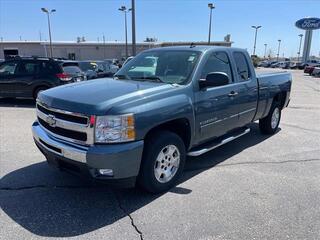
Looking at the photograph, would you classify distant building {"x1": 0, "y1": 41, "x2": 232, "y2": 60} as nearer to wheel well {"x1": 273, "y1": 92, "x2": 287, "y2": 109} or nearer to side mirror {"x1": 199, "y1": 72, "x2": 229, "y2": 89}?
wheel well {"x1": 273, "y1": 92, "x2": 287, "y2": 109}

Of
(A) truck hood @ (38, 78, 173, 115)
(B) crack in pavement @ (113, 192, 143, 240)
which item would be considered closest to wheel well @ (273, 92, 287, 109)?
(A) truck hood @ (38, 78, 173, 115)

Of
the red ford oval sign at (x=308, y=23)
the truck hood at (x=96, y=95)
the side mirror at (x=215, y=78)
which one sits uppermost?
the red ford oval sign at (x=308, y=23)

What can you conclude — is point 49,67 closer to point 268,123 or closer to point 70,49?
point 268,123

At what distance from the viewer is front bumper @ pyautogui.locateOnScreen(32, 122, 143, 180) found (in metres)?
3.48

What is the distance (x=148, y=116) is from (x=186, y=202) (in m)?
1.21

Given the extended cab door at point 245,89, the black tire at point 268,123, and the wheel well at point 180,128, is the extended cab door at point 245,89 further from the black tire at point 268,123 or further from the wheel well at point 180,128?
the wheel well at point 180,128

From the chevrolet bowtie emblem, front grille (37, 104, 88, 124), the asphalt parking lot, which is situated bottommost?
the asphalt parking lot

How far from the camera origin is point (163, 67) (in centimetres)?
502

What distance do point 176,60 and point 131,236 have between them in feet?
9.13

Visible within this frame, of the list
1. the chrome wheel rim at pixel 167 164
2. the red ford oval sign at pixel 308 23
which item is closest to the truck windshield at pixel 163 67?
the chrome wheel rim at pixel 167 164

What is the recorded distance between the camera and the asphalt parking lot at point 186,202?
342 centimetres

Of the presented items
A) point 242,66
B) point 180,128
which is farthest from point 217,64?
point 180,128

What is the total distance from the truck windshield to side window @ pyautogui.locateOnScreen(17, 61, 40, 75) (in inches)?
282

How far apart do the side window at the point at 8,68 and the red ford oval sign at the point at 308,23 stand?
63.1m
